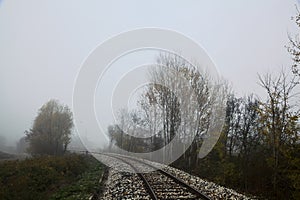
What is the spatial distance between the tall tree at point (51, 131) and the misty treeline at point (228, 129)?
19.0m

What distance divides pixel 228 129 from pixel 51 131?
30.4 m

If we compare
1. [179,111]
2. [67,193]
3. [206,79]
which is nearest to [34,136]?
[179,111]

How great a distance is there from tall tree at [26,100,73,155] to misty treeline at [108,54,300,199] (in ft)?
62.4

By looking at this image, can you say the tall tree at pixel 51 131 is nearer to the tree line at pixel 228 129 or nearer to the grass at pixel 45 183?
the tree line at pixel 228 129

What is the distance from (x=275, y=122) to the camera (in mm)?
13883

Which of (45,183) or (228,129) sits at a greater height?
(228,129)

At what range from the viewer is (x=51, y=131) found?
42625mm

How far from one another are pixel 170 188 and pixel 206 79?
1400 cm

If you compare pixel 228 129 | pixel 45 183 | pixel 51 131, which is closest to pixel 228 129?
pixel 228 129

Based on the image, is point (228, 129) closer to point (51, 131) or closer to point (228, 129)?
point (228, 129)

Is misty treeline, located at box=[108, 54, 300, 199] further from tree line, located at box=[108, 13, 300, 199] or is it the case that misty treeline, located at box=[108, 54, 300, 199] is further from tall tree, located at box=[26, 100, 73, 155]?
tall tree, located at box=[26, 100, 73, 155]

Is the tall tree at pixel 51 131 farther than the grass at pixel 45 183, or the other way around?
the tall tree at pixel 51 131

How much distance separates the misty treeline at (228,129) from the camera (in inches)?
499

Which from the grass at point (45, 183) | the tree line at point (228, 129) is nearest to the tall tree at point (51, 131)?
the tree line at point (228, 129)
